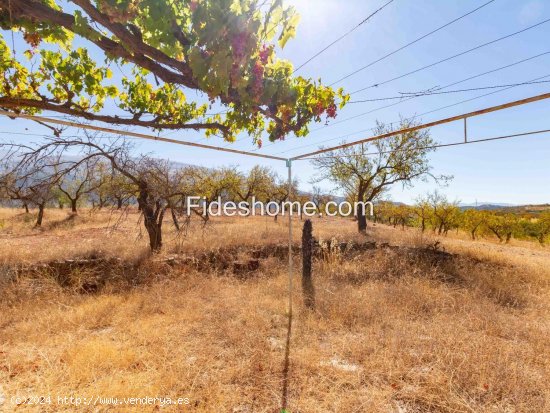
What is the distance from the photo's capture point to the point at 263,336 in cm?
446

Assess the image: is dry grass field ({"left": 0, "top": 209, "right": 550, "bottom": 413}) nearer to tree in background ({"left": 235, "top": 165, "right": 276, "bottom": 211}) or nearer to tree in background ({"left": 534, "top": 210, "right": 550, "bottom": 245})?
tree in background ({"left": 235, "top": 165, "right": 276, "bottom": 211})

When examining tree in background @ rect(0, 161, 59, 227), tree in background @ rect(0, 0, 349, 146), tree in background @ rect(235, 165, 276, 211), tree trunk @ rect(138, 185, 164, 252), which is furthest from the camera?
tree in background @ rect(235, 165, 276, 211)

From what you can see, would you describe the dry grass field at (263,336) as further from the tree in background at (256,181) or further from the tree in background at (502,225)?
the tree in background at (502,225)

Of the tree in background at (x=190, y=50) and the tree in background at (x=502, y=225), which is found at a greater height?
the tree in background at (x=190, y=50)

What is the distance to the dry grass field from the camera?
309 cm

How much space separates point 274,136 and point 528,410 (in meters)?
4.66

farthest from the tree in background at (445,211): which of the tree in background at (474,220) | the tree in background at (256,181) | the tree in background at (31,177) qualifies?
the tree in background at (31,177)

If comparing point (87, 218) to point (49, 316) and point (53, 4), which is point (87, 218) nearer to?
point (49, 316)

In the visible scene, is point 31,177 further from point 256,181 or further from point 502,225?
point 502,225

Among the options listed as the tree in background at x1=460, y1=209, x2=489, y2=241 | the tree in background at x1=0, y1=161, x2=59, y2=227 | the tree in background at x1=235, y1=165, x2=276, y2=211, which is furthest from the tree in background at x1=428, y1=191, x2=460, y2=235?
the tree in background at x1=0, y1=161, x2=59, y2=227

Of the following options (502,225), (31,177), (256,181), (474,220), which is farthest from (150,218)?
(502,225)

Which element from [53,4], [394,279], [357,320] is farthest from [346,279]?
[53,4]

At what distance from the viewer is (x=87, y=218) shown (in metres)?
23.7

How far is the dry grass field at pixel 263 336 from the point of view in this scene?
10.1ft
